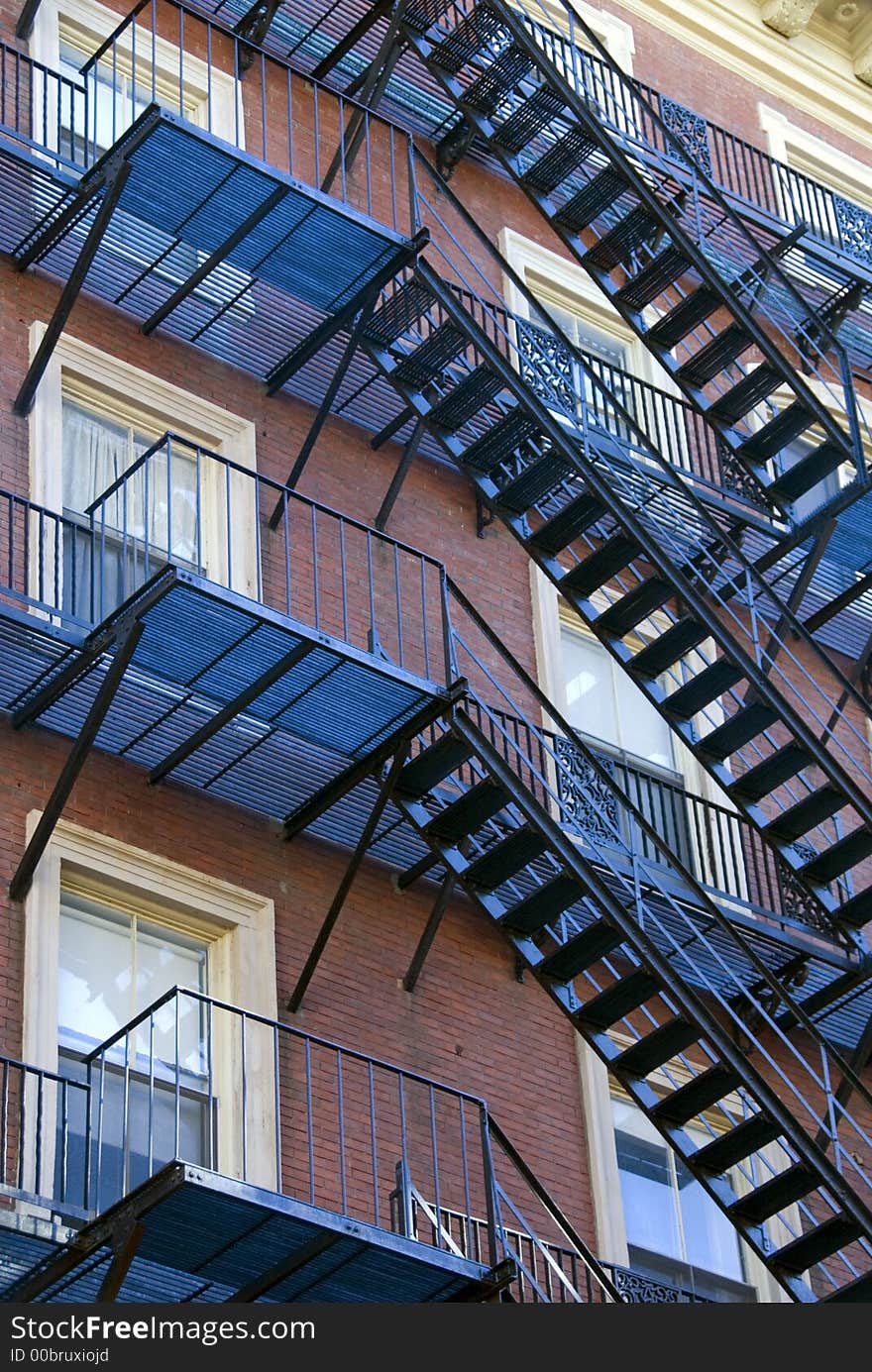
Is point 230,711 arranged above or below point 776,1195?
above

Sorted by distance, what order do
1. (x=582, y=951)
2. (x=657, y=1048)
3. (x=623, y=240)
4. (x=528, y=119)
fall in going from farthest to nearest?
(x=528, y=119) < (x=623, y=240) < (x=582, y=951) < (x=657, y=1048)

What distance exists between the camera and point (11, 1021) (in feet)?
57.2

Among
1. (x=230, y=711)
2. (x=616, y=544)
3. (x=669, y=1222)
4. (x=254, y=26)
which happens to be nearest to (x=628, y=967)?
(x=669, y=1222)

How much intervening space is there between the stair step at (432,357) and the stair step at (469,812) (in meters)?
3.47

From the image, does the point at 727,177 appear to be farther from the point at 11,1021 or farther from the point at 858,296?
the point at 11,1021

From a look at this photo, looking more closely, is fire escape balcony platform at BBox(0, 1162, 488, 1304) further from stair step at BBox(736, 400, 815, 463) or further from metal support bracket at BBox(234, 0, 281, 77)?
metal support bracket at BBox(234, 0, 281, 77)

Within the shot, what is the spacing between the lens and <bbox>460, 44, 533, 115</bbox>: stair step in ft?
71.8

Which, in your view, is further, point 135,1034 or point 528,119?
point 528,119

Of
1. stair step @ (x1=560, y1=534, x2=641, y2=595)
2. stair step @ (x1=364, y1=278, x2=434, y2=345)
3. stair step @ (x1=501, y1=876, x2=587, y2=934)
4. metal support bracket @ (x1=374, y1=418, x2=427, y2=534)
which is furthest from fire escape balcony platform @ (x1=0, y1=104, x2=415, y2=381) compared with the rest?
stair step @ (x1=501, y1=876, x2=587, y2=934)

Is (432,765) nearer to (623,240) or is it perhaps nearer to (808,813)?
(808,813)

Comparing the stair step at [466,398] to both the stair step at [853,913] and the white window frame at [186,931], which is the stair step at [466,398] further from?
the stair step at [853,913]

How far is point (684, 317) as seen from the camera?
21.5 metres

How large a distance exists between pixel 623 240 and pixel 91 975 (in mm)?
7014

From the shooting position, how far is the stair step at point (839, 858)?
19.3 metres
